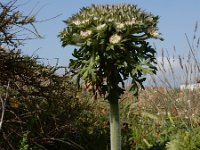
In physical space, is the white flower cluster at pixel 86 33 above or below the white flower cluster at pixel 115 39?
above

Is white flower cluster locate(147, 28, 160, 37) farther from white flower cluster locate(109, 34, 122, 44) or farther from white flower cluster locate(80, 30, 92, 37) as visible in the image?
white flower cluster locate(80, 30, 92, 37)

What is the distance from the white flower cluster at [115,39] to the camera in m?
4.50

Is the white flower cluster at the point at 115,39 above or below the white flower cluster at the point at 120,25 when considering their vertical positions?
below

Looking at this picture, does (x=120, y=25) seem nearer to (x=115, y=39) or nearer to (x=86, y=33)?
(x=115, y=39)

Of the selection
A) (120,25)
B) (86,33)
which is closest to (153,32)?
(120,25)

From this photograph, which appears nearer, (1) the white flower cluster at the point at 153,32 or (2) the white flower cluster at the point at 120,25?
(2) the white flower cluster at the point at 120,25

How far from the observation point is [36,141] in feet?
18.7

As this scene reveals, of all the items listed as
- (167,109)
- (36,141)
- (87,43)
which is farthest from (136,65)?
(167,109)

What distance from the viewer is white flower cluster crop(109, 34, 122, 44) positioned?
4500 millimetres

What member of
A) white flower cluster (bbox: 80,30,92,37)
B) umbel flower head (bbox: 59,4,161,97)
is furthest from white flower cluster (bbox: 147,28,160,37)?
white flower cluster (bbox: 80,30,92,37)

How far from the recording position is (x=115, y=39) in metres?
4.51

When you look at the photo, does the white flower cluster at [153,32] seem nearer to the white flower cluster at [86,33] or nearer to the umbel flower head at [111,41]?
the umbel flower head at [111,41]

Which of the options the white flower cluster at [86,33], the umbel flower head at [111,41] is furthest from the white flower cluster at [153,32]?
the white flower cluster at [86,33]

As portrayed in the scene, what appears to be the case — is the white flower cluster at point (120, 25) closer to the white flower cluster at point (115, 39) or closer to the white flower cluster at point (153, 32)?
the white flower cluster at point (115, 39)
